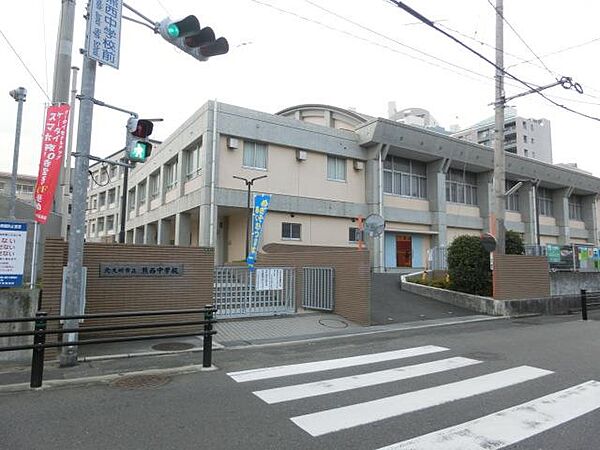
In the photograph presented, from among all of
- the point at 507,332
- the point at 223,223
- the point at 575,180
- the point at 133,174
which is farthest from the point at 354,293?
the point at 575,180

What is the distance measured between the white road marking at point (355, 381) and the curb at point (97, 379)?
5.89ft

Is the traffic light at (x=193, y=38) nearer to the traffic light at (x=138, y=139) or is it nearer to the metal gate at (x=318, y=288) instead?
the traffic light at (x=138, y=139)

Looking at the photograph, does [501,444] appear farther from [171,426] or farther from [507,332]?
[507,332]

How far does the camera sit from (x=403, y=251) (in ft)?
104

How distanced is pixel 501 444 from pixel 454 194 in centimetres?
3330

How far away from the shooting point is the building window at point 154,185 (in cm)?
3485

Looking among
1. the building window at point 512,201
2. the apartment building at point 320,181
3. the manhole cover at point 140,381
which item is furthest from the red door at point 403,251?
the manhole cover at point 140,381

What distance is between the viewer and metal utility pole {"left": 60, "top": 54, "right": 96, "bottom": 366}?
740 cm

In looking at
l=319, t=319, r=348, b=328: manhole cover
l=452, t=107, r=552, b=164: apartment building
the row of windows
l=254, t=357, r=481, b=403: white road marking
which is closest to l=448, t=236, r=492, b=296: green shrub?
l=319, t=319, r=348, b=328: manhole cover

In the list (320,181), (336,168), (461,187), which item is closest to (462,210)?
(461,187)

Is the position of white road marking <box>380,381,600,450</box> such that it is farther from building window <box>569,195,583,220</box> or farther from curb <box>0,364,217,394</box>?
building window <box>569,195,583,220</box>

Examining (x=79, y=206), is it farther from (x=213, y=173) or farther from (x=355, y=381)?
(x=213, y=173)

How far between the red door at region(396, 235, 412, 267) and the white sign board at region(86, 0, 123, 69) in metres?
26.0

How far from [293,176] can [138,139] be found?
18.6m
